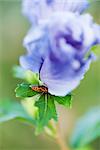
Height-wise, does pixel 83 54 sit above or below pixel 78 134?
below

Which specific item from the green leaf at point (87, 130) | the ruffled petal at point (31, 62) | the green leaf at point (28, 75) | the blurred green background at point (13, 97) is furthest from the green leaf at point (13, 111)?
the blurred green background at point (13, 97)

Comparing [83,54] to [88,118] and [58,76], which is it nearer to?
[58,76]

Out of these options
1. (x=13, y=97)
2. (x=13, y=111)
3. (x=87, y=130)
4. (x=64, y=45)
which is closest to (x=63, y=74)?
(x=64, y=45)

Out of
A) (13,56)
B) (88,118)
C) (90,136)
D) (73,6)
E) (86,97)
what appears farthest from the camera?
(13,56)

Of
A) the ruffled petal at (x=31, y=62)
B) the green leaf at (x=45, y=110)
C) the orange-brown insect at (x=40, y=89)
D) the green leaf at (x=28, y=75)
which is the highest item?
the green leaf at (x=28, y=75)

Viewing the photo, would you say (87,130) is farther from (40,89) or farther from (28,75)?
(40,89)

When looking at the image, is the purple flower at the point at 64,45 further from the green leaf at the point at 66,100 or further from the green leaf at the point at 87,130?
the green leaf at the point at 87,130

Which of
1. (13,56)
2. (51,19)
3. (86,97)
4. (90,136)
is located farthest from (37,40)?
(13,56)
